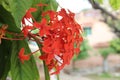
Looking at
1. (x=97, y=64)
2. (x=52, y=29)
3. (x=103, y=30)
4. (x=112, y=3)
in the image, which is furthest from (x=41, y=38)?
(x=97, y=64)

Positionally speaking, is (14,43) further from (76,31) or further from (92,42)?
(92,42)

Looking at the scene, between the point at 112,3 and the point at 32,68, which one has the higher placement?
the point at 112,3

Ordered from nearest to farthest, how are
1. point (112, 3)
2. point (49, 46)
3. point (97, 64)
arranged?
point (49, 46) → point (112, 3) → point (97, 64)

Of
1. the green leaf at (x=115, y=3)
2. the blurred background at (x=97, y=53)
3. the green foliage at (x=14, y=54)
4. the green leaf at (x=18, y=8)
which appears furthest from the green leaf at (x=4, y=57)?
the blurred background at (x=97, y=53)

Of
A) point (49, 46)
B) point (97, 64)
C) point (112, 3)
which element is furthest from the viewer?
point (97, 64)

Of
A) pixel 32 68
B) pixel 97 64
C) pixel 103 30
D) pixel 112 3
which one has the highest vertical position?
pixel 103 30

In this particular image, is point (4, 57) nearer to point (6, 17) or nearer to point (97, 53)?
point (6, 17)

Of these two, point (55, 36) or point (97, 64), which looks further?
point (97, 64)

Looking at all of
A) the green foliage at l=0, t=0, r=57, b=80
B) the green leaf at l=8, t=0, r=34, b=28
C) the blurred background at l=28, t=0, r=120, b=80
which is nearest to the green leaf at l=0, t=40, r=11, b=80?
the green foliage at l=0, t=0, r=57, b=80
